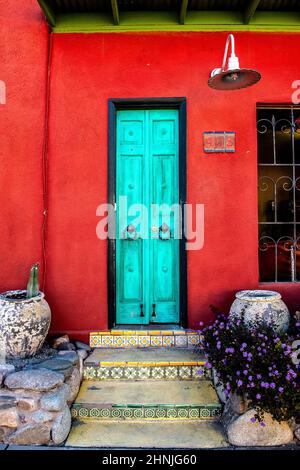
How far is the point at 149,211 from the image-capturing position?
164 inches

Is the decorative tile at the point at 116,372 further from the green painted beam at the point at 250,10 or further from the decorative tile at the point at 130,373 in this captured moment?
the green painted beam at the point at 250,10

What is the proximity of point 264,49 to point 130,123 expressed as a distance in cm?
184

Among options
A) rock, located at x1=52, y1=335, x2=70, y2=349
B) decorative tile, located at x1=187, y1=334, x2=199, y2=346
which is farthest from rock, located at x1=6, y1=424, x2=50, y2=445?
decorative tile, located at x1=187, y1=334, x2=199, y2=346

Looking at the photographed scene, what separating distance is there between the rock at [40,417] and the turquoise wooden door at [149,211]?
1.44 m

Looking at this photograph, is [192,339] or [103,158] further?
[103,158]

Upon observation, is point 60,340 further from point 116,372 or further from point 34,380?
point 34,380

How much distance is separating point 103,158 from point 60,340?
217cm

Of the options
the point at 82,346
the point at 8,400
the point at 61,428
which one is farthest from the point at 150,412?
the point at 8,400

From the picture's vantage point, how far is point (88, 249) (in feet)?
13.3

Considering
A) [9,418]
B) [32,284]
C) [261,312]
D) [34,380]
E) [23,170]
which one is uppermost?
[23,170]

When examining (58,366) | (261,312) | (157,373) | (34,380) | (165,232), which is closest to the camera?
(34,380)

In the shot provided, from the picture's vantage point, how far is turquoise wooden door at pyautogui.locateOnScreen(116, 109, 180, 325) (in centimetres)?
414

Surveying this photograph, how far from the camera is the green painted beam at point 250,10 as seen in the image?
12.2 feet

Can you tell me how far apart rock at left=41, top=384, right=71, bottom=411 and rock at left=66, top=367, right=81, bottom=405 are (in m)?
0.17
